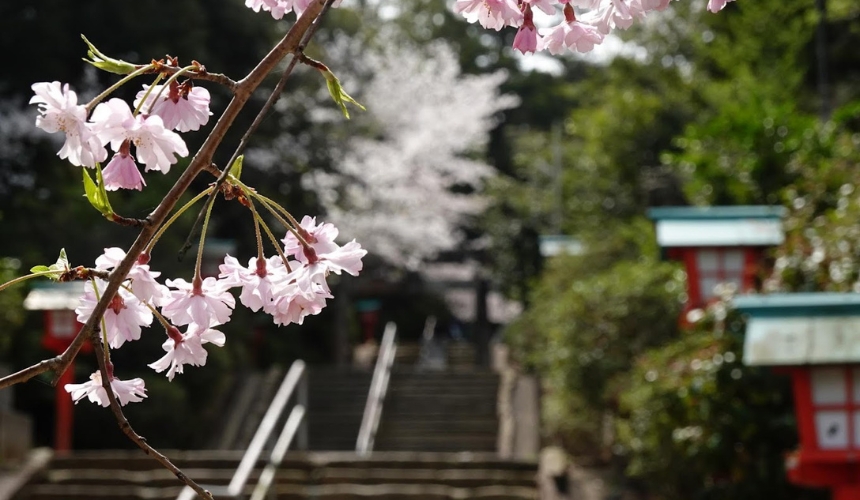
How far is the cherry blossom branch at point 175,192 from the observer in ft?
2.80

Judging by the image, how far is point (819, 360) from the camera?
4.09 m

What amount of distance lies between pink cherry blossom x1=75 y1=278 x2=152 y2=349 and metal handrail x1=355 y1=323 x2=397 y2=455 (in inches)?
383

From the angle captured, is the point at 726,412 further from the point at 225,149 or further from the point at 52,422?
the point at 225,149

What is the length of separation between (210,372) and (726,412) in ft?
→ 25.5

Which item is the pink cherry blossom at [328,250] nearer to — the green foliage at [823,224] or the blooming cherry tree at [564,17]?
the blooming cherry tree at [564,17]

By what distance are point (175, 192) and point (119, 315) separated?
0.92ft

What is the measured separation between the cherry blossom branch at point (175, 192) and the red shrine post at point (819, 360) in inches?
136

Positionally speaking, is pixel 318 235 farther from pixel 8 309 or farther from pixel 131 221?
pixel 8 309

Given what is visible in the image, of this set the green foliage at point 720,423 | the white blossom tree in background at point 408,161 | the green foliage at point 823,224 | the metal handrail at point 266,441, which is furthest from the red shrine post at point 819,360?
the white blossom tree in background at point 408,161

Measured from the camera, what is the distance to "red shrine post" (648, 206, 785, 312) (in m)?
6.76

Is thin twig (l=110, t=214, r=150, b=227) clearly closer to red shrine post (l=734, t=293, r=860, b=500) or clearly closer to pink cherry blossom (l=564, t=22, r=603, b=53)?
pink cherry blossom (l=564, t=22, r=603, b=53)

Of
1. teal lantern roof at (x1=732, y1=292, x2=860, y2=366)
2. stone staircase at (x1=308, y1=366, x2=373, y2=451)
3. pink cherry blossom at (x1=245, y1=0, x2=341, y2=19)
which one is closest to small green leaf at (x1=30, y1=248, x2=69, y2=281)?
pink cherry blossom at (x1=245, y1=0, x2=341, y2=19)

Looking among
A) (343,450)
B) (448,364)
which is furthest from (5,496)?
(448,364)

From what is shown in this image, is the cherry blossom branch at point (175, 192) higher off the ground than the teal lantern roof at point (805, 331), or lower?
lower
